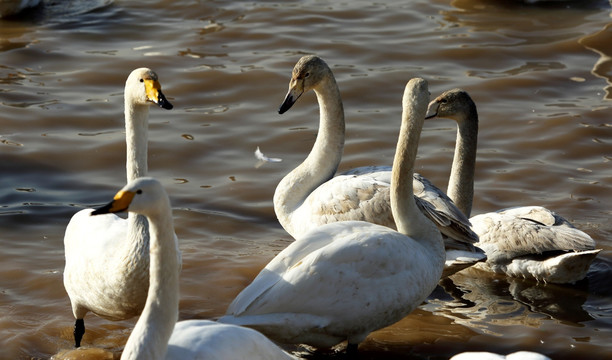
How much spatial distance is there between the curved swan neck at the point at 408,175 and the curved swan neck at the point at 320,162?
53.1 inches

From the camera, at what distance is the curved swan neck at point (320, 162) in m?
7.28

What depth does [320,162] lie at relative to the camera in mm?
7422

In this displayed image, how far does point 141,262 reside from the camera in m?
5.54

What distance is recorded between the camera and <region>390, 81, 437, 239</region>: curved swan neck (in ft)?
19.8

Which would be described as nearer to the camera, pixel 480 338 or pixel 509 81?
pixel 480 338

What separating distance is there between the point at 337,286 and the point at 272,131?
502cm

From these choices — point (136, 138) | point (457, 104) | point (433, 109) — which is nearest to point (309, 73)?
point (433, 109)

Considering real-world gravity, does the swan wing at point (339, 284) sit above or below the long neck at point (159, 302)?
below

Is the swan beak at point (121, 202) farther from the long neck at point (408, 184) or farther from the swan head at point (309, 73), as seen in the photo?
the swan head at point (309, 73)

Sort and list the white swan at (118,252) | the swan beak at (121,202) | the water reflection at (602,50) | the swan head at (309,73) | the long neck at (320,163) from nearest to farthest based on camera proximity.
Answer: the swan beak at (121,202) → the white swan at (118,252) → the long neck at (320,163) → the swan head at (309,73) → the water reflection at (602,50)

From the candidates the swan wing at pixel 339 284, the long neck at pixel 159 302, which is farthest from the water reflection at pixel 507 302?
the long neck at pixel 159 302

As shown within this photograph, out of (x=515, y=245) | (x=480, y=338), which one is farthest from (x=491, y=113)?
(x=480, y=338)

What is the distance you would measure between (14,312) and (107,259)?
1.38 metres

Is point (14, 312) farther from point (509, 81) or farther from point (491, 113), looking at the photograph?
point (509, 81)
